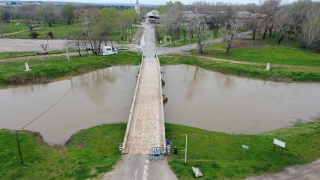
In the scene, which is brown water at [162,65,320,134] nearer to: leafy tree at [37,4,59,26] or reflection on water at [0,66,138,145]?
reflection on water at [0,66,138,145]

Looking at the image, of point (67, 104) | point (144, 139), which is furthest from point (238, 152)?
point (67, 104)

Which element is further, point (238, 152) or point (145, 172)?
point (238, 152)

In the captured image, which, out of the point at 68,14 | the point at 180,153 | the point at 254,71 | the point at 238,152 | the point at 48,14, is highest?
the point at 68,14

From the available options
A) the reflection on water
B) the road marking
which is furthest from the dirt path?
the reflection on water

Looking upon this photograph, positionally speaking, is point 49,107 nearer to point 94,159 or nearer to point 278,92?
point 94,159

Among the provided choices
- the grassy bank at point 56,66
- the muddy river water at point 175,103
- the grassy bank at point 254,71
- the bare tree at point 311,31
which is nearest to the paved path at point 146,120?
the muddy river water at point 175,103

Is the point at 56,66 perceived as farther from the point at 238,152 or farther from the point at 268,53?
the point at 268,53
